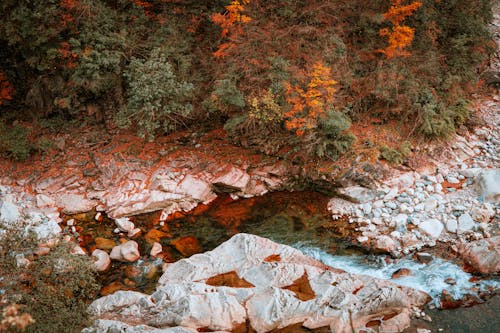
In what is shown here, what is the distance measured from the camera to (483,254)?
8.84 metres

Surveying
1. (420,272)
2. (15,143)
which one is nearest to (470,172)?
(420,272)

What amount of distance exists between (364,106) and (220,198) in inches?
220

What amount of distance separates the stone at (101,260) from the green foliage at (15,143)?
4833mm

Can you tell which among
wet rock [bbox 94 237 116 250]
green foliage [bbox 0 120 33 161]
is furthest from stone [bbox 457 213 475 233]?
green foliage [bbox 0 120 33 161]

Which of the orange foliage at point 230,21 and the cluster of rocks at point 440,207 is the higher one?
the orange foliage at point 230,21

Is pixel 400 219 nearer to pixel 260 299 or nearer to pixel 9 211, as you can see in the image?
pixel 260 299

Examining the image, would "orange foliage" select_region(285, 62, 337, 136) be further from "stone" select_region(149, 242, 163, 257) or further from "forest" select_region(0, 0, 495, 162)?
"stone" select_region(149, 242, 163, 257)

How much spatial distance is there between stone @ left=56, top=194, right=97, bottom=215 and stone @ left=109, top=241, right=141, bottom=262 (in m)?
2.27

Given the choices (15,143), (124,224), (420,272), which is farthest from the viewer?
(15,143)

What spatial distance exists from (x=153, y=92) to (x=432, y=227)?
8.62 m

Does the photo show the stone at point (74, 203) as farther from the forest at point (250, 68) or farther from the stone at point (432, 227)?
the stone at point (432, 227)

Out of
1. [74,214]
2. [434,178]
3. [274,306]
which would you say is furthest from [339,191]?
[74,214]

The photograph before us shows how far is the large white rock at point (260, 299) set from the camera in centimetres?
760

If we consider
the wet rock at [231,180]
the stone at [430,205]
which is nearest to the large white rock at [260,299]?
the stone at [430,205]
